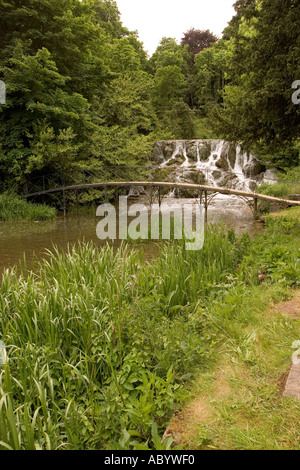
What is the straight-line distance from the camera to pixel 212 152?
20.7m

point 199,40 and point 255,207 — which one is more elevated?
point 199,40

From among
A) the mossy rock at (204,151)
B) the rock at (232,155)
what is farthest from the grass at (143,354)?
the mossy rock at (204,151)

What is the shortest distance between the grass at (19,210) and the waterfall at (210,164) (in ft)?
25.3

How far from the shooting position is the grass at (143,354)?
7.11 ft

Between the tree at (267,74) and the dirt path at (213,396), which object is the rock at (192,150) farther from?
the dirt path at (213,396)

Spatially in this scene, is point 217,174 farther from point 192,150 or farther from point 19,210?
point 19,210

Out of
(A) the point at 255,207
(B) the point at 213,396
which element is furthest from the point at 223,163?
(B) the point at 213,396

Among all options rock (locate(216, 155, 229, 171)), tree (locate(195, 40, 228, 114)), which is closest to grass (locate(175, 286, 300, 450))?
rock (locate(216, 155, 229, 171))

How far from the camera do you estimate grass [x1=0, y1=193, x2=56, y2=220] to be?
12.9 metres

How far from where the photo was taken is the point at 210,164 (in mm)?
20078

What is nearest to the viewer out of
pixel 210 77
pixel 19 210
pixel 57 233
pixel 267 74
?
pixel 267 74

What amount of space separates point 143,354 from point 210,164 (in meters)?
18.1
